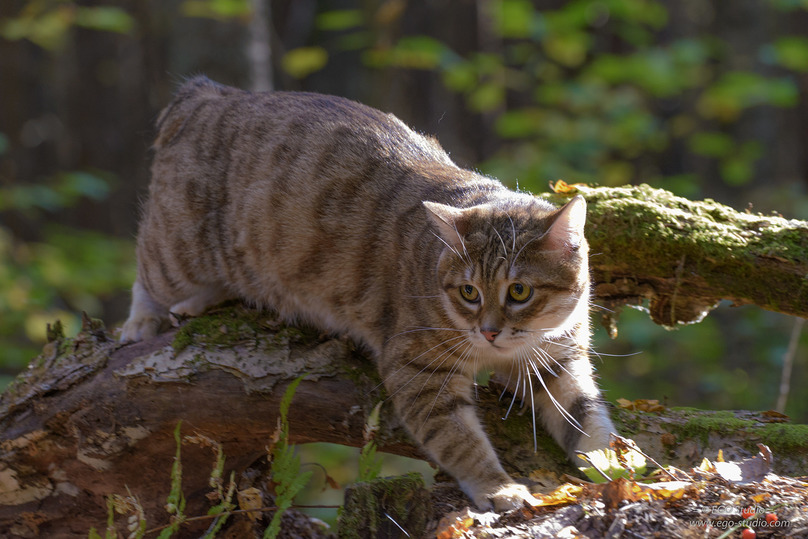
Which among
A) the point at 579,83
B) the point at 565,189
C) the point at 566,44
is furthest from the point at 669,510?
the point at 579,83

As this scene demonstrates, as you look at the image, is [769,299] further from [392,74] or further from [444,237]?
[392,74]

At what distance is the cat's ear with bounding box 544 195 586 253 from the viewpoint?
8.70 ft

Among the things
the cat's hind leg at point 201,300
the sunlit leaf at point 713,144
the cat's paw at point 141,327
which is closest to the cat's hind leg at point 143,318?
the cat's paw at point 141,327

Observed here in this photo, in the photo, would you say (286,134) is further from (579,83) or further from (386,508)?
(579,83)

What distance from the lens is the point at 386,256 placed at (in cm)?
328

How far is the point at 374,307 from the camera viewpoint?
10.6ft

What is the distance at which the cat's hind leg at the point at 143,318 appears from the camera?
11.7 ft

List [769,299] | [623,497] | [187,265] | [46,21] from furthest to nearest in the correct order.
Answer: [46,21] → [187,265] → [769,299] → [623,497]

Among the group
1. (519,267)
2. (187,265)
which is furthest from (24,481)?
(519,267)

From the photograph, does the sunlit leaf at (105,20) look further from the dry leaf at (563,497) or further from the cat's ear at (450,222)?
the dry leaf at (563,497)

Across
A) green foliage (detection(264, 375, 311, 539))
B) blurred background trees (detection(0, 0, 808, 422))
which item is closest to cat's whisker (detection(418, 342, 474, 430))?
green foliage (detection(264, 375, 311, 539))

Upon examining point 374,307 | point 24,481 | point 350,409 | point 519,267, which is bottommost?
point 24,481

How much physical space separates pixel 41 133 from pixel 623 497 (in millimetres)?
11940

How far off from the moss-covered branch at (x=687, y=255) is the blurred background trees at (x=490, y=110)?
1.67 meters
